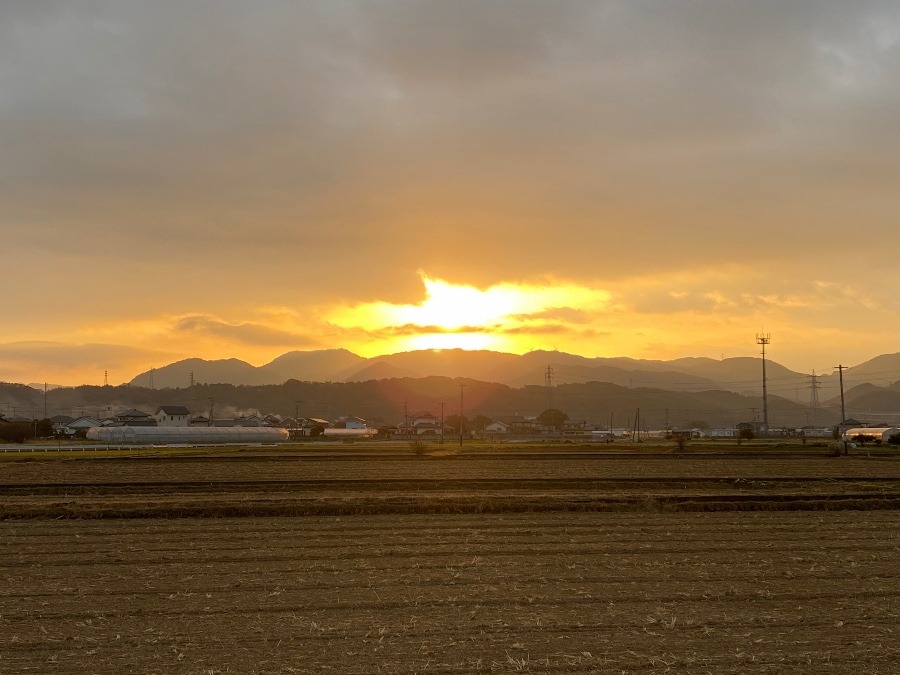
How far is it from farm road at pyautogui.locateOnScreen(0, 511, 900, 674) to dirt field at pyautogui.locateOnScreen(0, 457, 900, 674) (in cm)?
6

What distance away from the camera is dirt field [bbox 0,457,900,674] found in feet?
43.6

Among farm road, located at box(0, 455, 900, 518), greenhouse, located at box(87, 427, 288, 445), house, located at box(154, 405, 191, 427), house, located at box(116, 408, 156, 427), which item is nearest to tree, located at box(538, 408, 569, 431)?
house, located at box(154, 405, 191, 427)

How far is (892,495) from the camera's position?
119 feet

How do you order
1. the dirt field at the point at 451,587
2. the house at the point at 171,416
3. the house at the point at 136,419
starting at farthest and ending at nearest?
1. the house at the point at 171,416
2. the house at the point at 136,419
3. the dirt field at the point at 451,587

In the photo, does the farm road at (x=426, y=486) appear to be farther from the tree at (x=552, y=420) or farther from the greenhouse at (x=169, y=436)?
the tree at (x=552, y=420)

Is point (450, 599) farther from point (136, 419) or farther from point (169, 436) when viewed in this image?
point (136, 419)

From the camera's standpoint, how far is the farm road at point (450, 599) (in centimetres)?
1317

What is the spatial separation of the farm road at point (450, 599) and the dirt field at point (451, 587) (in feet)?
0.19

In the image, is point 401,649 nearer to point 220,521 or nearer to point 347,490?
point 220,521

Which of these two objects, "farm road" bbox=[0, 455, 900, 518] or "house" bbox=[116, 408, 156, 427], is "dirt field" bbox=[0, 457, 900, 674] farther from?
"house" bbox=[116, 408, 156, 427]

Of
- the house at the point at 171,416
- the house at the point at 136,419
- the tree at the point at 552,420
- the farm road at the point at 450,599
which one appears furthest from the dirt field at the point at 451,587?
the tree at the point at 552,420

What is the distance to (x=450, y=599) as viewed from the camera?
16641mm

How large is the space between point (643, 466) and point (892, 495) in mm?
21073

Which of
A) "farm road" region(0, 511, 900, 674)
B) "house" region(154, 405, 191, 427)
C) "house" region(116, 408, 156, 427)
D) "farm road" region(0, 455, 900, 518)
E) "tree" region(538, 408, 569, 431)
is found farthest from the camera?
"tree" region(538, 408, 569, 431)
